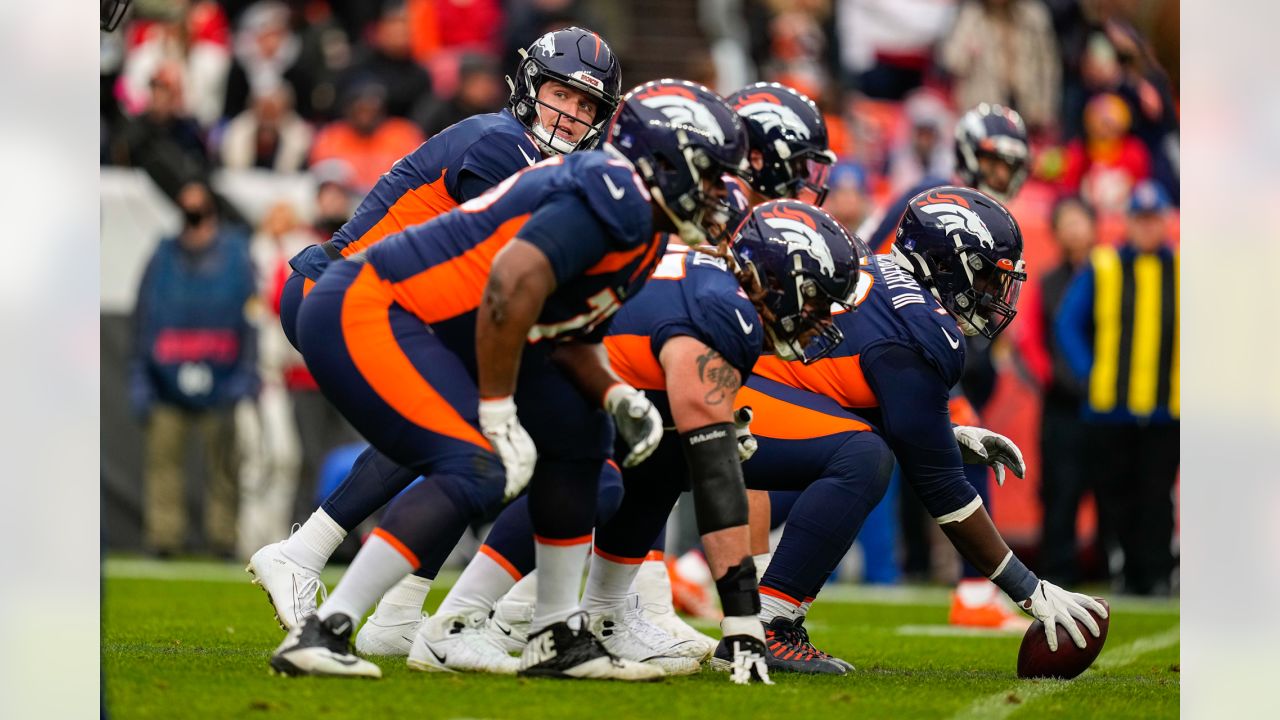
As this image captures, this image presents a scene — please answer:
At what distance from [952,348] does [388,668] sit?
207 cm

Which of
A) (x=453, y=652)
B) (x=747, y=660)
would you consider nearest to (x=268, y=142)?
(x=453, y=652)

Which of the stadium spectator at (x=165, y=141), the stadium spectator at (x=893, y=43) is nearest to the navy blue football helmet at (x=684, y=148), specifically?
the stadium spectator at (x=165, y=141)

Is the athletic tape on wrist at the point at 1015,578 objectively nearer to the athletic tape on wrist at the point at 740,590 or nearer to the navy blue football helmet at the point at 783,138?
the athletic tape on wrist at the point at 740,590

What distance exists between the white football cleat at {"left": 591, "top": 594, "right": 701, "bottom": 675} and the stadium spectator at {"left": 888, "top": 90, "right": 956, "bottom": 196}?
6995 mm

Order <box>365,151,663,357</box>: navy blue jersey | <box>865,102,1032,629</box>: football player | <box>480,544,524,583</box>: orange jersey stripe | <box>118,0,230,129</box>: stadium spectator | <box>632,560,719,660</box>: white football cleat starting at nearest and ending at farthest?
1. <box>365,151,663,357</box>: navy blue jersey
2. <box>480,544,524,583</box>: orange jersey stripe
3. <box>632,560,719,660</box>: white football cleat
4. <box>865,102,1032,629</box>: football player
5. <box>118,0,230,129</box>: stadium spectator

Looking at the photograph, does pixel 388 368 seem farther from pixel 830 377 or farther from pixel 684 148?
pixel 830 377

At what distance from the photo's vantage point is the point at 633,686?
16.0 feet

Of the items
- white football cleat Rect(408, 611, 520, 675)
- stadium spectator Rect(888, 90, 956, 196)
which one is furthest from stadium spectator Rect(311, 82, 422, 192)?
white football cleat Rect(408, 611, 520, 675)

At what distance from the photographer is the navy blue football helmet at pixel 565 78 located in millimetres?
5883

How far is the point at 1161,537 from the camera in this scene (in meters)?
10.3

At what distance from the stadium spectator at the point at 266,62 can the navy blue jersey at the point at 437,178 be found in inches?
273

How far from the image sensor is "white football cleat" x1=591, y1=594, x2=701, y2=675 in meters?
5.52

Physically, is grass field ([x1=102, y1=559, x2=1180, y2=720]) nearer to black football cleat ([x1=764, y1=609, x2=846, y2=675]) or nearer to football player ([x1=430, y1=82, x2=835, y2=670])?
black football cleat ([x1=764, y1=609, x2=846, y2=675])

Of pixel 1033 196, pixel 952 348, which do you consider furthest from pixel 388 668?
pixel 1033 196
